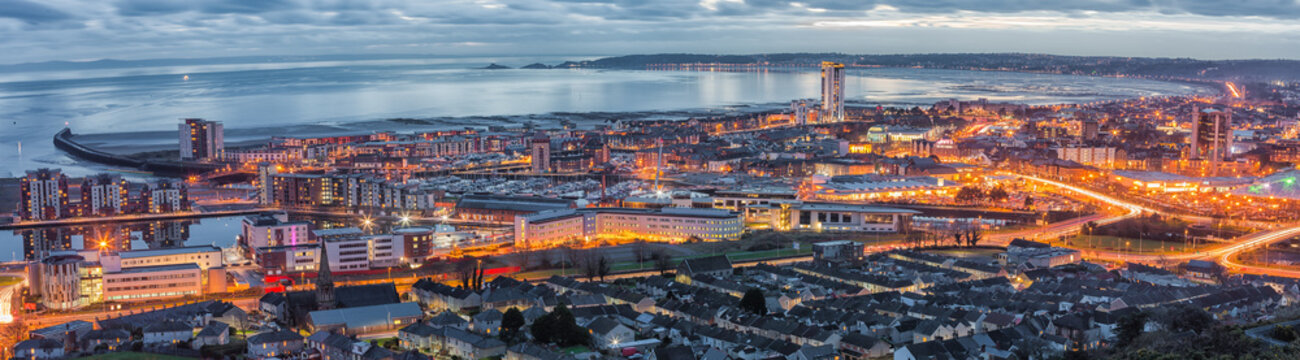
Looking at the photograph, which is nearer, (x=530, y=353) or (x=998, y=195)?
(x=530, y=353)

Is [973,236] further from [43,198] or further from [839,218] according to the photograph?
[43,198]

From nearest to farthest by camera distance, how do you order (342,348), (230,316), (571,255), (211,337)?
(342,348)
(211,337)
(230,316)
(571,255)

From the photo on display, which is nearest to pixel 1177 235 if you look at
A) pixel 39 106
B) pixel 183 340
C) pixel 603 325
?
pixel 603 325

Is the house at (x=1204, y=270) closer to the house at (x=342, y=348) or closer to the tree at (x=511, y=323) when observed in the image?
the tree at (x=511, y=323)

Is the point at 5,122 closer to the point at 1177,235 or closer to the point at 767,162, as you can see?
the point at 767,162

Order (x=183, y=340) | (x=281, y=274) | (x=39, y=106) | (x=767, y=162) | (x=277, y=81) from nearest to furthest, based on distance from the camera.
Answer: (x=183, y=340), (x=281, y=274), (x=767, y=162), (x=39, y=106), (x=277, y=81)

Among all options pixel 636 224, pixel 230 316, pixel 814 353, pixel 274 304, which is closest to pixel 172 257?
pixel 274 304

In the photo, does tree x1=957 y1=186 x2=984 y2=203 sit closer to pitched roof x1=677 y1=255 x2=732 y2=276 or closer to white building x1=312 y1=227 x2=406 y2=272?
pitched roof x1=677 y1=255 x2=732 y2=276
